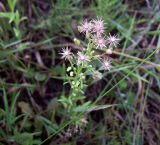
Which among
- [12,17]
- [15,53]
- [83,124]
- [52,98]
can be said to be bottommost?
[83,124]

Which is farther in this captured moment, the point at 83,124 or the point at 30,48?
the point at 30,48

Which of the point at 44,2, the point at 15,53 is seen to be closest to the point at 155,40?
the point at 44,2

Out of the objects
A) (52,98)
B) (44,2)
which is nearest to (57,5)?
(44,2)

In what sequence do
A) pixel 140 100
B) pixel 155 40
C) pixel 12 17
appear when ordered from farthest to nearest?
pixel 155 40 < pixel 140 100 < pixel 12 17

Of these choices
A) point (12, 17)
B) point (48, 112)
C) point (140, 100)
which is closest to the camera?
point (12, 17)

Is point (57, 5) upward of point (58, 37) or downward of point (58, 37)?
upward

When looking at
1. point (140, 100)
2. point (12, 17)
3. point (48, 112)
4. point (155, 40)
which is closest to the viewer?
point (12, 17)

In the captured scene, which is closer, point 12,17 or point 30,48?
point 12,17

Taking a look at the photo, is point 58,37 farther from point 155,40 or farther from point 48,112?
point 155,40

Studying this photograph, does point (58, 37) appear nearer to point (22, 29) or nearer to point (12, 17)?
point (22, 29)
